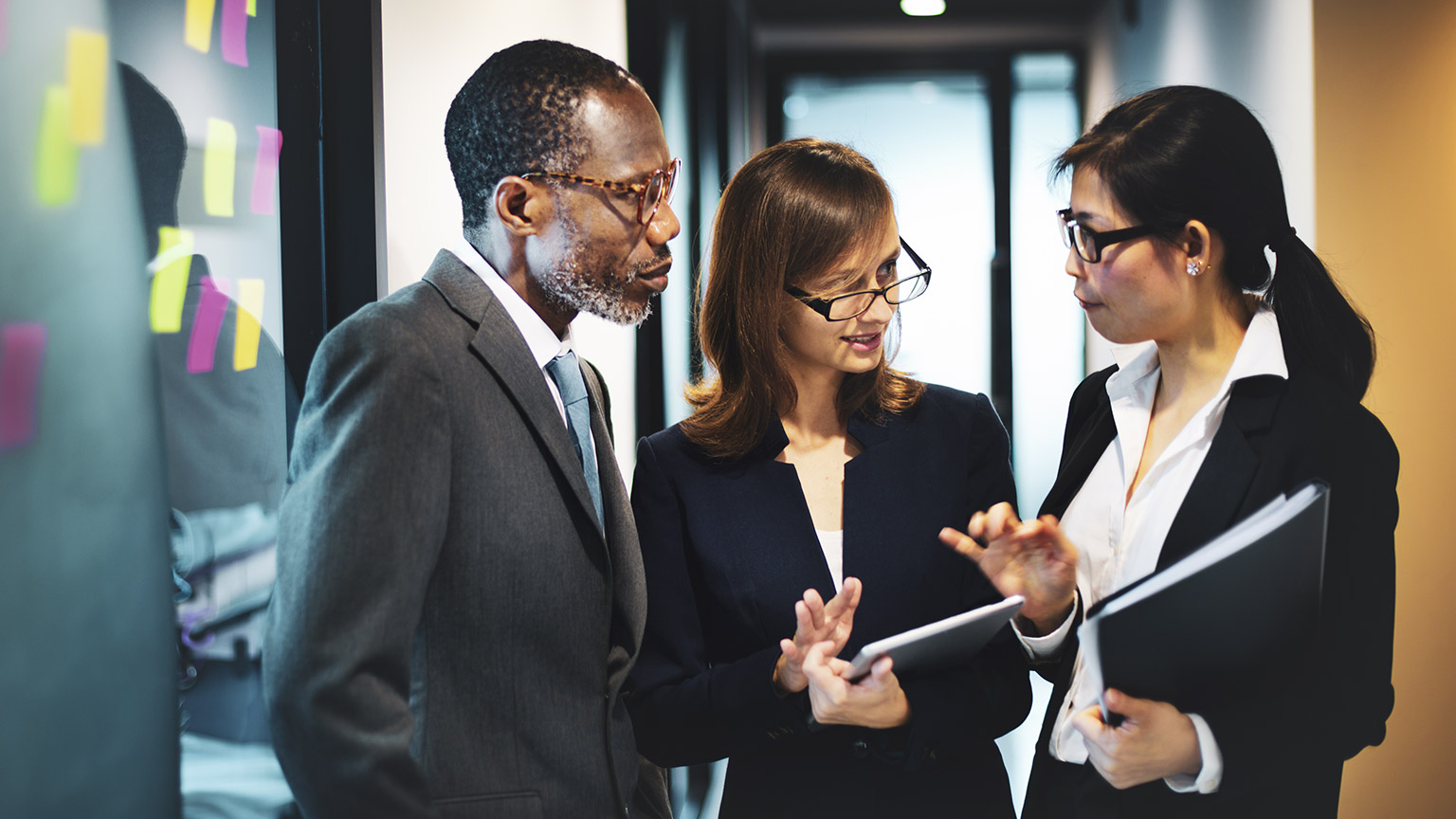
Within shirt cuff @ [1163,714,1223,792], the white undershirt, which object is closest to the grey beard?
the white undershirt

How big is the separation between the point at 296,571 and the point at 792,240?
979 mm

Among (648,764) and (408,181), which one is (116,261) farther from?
(648,764)

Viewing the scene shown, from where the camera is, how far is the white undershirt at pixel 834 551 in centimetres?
156

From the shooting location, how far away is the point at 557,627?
3.84 ft

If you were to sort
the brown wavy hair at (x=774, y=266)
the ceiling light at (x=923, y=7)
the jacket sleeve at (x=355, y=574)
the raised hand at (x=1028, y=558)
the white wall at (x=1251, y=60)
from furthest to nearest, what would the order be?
the ceiling light at (x=923, y=7) < the white wall at (x=1251, y=60) < the brown wavy hair at (x=774, y=266) < the raised hand at (x=1028, y=558) < the jacket sleeve at (x=355, y=574)

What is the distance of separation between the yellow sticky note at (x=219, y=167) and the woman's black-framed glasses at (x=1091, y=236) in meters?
1.17

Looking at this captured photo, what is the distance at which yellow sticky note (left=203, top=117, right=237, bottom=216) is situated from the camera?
1095 mm

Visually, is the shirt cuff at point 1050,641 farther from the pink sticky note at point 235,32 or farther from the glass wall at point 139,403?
the pink sticky note at point 235,32

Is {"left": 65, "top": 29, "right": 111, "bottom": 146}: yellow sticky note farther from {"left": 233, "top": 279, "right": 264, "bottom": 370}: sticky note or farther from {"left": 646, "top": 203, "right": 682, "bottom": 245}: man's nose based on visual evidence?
{"left": 646, "top": 203, "right": 682, "bottom": 245}: man's nose

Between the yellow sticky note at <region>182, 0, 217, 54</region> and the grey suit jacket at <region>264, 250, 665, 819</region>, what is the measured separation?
1.15ft

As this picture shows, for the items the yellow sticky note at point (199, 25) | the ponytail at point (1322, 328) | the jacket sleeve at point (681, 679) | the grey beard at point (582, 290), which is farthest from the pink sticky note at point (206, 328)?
the ponytail at point (1322, 328)

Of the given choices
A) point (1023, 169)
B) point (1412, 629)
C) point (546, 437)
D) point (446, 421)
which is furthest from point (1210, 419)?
point (1023, 169)

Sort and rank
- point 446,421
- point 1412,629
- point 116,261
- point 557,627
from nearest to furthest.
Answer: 1. point 116,261
2. point 446,421
3. point 557,627
4. point 1412,629

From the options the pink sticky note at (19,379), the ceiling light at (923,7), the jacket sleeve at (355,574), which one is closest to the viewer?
the pink sticky note at (19,379)
